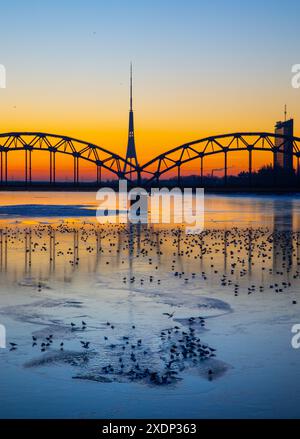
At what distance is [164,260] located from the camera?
111ft

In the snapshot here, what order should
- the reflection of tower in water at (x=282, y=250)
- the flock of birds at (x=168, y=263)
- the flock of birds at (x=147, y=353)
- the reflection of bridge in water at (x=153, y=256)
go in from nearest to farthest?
the flock of birds at (x=147, y=353) < the flock of birds at (x=168, y=263) < the reflection of bridge in water at (x=153, y=256) < the reflection of tower in water at (x=282, y=250)

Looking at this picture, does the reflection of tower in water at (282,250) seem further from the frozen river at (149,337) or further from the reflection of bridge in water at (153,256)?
the frozen river at (149,337)

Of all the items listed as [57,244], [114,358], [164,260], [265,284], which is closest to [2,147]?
[57,244]

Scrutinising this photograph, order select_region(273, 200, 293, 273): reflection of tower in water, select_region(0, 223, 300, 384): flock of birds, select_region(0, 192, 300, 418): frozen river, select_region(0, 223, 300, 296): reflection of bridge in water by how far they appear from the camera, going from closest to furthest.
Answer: select_region(0, 192, 300, 418): frozen river
select_region(0, 223, 300, 384): flock of birds
select_region(0, 223, 300, 296): reflection of bridge in water
select_region(273, 200, 293, 273): reflection of tower in water

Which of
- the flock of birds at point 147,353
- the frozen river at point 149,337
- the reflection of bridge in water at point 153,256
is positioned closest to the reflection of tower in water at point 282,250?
the reflection of bridge in water at point 153,256

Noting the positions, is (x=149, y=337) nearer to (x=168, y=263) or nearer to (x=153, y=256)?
(x=168, y=263)

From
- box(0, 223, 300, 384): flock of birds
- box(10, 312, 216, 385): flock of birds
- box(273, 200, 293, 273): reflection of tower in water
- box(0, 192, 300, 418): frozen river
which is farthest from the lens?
box(273, 200, 293, 273): reflection of tower in water

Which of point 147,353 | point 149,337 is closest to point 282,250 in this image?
point 149,337

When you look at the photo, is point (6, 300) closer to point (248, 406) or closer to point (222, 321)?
point (222, 321)

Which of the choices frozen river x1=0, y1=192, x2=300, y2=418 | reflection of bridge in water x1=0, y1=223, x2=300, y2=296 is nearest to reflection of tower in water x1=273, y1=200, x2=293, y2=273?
reflection of bridge in water x1=0, y1=223, x2=300, y2=296

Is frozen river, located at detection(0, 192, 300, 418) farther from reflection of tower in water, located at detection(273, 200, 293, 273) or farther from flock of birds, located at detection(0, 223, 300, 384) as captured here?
reflection of tower in water, located at detection(273, 200, 293, 273)

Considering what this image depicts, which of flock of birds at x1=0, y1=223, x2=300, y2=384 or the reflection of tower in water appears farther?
the reflection of tower in water

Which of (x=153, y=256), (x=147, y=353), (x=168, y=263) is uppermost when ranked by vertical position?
(x=153, y=256)

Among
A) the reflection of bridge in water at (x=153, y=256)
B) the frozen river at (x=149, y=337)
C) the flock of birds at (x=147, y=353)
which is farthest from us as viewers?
the reflection of bridge in water at (x=153, y=256)
